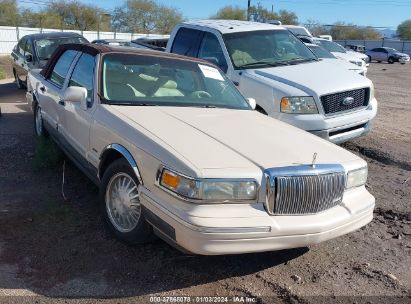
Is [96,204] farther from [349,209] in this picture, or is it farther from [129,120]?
[349,209]

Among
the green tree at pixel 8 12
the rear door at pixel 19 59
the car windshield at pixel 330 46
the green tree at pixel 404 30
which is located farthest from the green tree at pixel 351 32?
the rear door at pixel 19 59

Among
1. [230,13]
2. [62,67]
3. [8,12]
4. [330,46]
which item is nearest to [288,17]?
[230,13]

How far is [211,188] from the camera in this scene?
132 inches

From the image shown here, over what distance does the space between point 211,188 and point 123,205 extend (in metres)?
1.10

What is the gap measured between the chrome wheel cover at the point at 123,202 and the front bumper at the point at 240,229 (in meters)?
0.33

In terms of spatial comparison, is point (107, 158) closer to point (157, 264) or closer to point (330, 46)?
point (157, 264)

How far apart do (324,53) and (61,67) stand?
9.82 meters

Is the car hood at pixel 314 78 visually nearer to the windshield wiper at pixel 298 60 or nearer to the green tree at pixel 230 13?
the windshield wiper at pixel 298 60

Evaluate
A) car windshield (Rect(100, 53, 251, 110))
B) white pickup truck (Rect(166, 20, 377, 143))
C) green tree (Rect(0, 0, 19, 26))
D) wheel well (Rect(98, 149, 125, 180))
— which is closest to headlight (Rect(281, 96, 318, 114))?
white pickup truck (Rect(166, 20, 377, 143))

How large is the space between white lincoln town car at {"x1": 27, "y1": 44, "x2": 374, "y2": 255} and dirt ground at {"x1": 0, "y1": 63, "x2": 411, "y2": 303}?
0.31m

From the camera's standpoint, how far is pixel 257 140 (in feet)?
13.3

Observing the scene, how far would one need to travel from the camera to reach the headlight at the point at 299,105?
262 inches

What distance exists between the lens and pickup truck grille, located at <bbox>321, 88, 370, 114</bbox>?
6.76m

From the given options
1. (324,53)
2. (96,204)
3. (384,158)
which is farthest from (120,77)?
(324,53)
